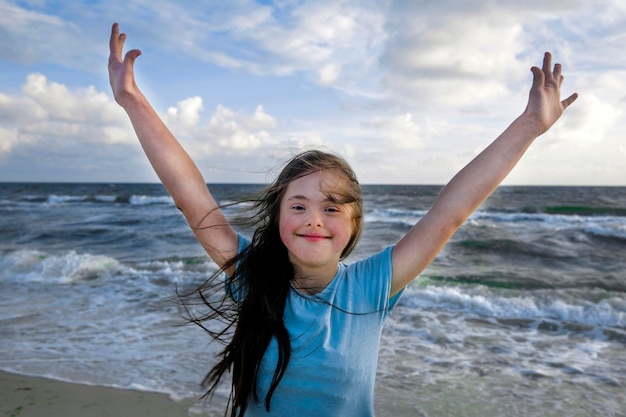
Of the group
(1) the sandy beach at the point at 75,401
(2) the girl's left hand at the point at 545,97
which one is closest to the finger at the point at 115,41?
(2) the girl's left hand at the point at 545,97

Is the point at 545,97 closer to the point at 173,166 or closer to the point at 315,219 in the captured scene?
the point at 315,219

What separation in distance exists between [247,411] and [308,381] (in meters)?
0.32

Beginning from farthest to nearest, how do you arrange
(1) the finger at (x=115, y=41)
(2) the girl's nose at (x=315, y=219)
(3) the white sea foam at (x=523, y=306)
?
(3) the white sea foam at (x=523, y=306) → (1) the finger at (x=115, y=41) → (2) the girl's nose at (x=315, y=219)

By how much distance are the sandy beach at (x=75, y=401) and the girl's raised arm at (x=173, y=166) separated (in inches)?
100

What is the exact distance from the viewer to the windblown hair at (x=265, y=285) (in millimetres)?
1767

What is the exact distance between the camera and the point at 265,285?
189 cm

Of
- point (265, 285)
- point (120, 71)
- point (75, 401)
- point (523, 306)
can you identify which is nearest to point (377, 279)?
point (265, 285)

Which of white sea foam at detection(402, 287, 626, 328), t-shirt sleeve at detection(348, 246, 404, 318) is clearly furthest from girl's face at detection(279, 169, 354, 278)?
white sea foam at detection(402, 287, 626, 328)

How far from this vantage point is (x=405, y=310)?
299 inches

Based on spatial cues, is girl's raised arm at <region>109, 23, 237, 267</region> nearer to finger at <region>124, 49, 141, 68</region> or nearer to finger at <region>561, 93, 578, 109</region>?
finger at <region>124, 49, 141, 68</region>

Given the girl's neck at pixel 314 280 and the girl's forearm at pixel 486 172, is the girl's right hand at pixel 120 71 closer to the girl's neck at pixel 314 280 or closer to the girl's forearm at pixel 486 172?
the girl's neck at pixel 314 280

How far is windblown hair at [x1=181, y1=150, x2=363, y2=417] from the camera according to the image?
1.77 meters

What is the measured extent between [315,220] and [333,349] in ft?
1.47

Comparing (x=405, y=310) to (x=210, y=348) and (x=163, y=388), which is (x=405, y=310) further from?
(x=163, y=388)
